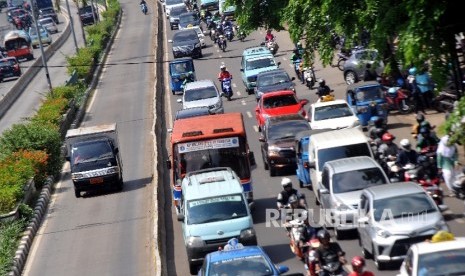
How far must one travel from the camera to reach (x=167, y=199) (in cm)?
3102

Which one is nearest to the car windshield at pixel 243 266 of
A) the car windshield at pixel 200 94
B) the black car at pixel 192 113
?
the black car at pixel 192 113

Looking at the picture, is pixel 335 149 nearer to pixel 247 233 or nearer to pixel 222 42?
Answer: pixel 247 233

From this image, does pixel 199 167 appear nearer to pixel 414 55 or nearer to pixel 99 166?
pixel 99 166

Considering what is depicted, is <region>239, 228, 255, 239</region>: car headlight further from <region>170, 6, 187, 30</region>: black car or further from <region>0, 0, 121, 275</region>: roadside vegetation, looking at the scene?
<region>170, 6, 187, 30</region>: black car

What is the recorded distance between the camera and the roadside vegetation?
2837 cm

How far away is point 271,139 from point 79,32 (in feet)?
225

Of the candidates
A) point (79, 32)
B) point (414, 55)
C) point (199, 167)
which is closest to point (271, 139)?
point (199, 167)

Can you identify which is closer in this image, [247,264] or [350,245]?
[247,264]

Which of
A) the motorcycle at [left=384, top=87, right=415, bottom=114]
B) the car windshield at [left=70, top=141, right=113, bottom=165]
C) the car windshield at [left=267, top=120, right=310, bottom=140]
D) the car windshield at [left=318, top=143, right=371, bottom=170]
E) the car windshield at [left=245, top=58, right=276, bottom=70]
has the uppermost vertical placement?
the car windshield at [left=318, top=143, right=371, bottom=170]

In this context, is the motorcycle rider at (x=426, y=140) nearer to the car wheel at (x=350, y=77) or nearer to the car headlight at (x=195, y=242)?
the car headlight at (x=195, y=242)

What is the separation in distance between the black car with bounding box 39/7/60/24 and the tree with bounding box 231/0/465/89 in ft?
252

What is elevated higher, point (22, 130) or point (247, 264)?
point (247, 264)

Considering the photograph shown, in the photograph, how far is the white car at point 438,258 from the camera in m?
15.8

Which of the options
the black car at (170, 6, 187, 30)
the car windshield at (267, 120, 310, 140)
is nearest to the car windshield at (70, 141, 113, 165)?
the car windshield at (267, 120, 310, 140)
